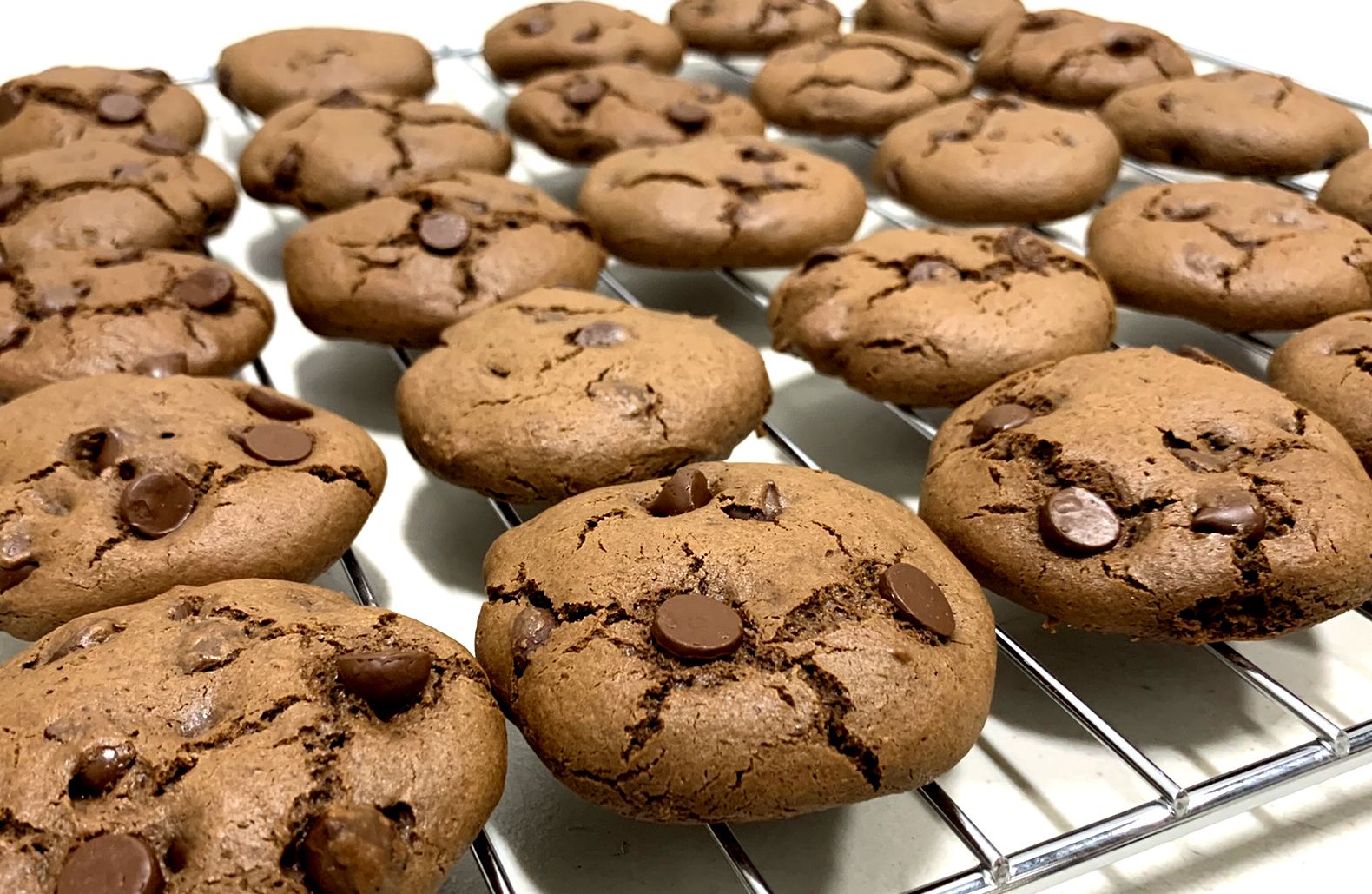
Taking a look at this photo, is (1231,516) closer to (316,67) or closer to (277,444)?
(277,444)

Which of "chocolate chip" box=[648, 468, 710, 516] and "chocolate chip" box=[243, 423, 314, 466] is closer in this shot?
"chocolate chip" box=[648, 468, 710, 516]

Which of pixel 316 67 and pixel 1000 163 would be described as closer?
pixel 1000 163

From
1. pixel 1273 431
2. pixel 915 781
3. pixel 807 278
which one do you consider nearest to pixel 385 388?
pixel 807 278

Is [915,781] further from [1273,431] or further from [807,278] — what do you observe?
[807,278]

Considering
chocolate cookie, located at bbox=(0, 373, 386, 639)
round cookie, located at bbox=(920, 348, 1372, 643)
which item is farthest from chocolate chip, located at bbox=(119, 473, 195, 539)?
round cookie, located at bbox=(920, 348, 1372, 643)

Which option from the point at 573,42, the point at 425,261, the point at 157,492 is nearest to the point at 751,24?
the point at 573,42

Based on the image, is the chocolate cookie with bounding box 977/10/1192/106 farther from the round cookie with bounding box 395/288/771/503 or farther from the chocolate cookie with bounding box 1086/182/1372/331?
the round cookie with bounding box 395/288/771/503

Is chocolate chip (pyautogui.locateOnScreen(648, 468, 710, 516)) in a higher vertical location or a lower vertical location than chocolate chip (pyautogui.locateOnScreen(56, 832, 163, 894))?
higher

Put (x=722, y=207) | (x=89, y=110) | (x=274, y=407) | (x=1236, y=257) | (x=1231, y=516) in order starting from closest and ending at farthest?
(x=1231, y=516) < (x=274, y=407) < (x=1236, y=257) < (x=722, y=207) < (x=89, y=110)
